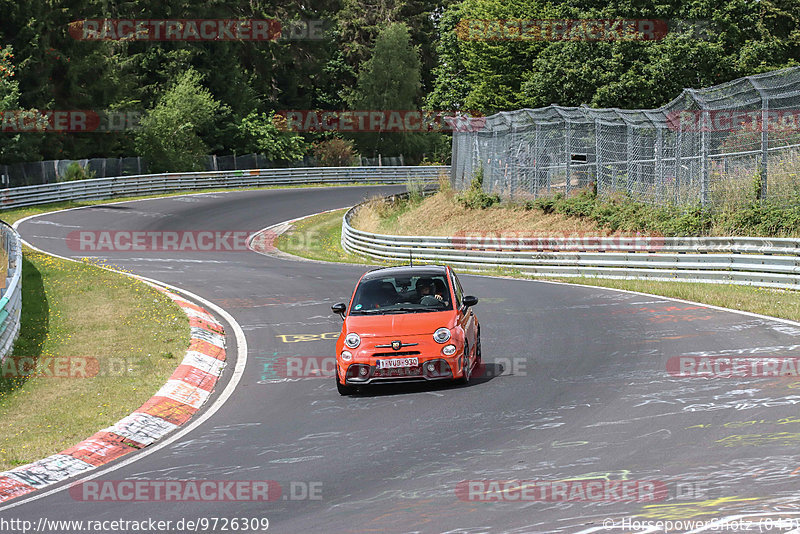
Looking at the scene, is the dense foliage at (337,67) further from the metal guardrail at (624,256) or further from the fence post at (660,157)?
the fence post at (660,157)

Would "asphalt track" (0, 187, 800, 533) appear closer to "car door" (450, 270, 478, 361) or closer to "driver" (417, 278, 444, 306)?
"car door" (450, 270, 478, 361)

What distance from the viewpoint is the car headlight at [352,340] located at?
39.6ft

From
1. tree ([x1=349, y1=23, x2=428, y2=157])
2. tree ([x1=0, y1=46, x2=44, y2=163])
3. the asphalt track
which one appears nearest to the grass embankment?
the asphalt track

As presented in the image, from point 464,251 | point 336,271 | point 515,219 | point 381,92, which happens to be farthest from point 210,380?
point 381,92

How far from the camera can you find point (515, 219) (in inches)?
1344

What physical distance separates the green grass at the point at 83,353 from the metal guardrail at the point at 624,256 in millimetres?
5108

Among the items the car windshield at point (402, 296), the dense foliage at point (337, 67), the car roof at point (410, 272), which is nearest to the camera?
the car windshield at point (402, 296)

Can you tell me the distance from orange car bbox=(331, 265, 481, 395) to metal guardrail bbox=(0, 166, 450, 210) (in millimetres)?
36447

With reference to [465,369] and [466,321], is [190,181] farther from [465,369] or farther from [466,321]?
[465,369]

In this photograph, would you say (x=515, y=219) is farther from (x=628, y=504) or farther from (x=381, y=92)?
(x=381, y=92)

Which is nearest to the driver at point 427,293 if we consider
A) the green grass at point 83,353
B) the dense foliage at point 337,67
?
the green grass at point 83,353

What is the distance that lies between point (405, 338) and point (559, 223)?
67.2ft

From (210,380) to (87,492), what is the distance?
533 cm

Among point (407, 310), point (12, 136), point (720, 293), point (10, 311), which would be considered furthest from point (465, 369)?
point (12, 136)
